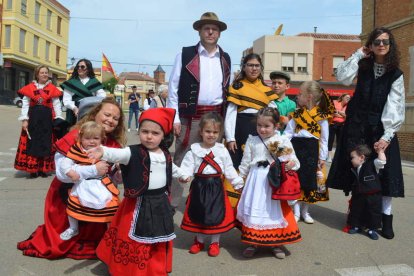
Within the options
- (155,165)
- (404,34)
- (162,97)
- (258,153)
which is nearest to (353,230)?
(258,153)

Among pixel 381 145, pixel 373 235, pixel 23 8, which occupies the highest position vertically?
pixel 23 8

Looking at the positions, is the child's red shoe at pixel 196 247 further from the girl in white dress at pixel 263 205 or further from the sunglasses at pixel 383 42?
the sunglasses at pixel 383 42

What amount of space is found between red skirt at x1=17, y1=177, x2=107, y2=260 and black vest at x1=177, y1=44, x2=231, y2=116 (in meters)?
1.57

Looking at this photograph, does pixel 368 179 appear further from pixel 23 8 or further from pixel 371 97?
pixel 23 8

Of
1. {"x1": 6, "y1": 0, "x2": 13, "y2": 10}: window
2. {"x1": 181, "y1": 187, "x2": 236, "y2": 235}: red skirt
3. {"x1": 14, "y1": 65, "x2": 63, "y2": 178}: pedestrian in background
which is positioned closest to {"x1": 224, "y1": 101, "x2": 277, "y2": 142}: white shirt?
{"x1": 181, "y1": 187, "x2": 236, "y2": 235}: red skirt

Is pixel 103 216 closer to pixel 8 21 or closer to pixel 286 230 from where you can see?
pixel 286 230

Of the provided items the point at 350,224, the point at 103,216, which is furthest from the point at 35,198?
the point at 350,224

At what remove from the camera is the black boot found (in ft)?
14.0

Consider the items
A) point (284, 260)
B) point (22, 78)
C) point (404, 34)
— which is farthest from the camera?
point (22, 78)

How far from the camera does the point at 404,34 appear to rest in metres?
12.4

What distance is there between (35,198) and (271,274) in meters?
3.69

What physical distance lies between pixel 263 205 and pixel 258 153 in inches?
18.8

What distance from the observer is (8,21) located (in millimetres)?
35312

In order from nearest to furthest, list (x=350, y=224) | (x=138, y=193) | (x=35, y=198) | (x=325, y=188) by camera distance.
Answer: (x=138, y=193), (x=350, y=224), (x=325, y=188), (x=35, y=198)
